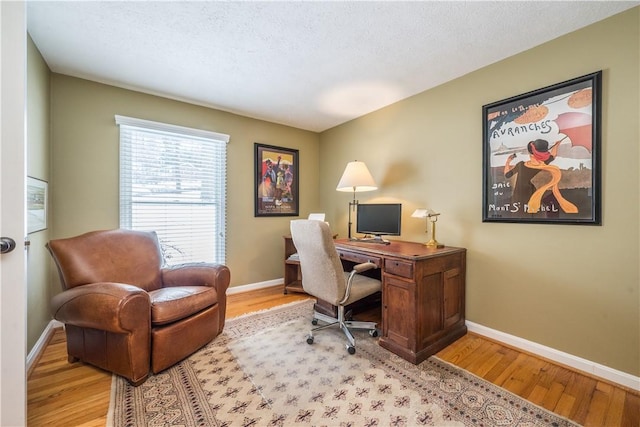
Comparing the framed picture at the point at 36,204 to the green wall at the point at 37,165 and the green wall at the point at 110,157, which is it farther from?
the green wall at the point at 110,157

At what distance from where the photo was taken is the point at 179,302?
6.15 feet

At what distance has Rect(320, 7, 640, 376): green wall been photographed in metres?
1.68

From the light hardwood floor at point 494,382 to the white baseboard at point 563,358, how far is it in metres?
0.06

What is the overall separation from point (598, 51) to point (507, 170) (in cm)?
90

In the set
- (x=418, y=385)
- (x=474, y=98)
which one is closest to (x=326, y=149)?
(x=474, y=98)

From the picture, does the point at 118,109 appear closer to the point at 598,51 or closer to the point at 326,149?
the point at 326,149

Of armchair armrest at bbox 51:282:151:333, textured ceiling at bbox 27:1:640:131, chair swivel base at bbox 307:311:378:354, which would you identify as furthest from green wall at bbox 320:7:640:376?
armchair armrest at bbox 51:282:151:333

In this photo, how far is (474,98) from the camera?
243 centimetres

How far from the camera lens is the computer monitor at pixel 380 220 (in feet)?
9.19

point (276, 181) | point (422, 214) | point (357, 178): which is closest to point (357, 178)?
point (357, 178)

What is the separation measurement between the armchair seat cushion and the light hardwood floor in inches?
19.8

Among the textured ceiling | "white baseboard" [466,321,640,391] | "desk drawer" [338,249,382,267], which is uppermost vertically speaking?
the textured ceiling

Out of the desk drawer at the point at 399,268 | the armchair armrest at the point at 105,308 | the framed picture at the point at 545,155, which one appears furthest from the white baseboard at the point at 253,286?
the framed picture at the point at 545,155

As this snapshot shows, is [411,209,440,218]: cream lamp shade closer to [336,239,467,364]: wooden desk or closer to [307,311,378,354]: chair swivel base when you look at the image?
[336,239,467,364]: wooden desk
